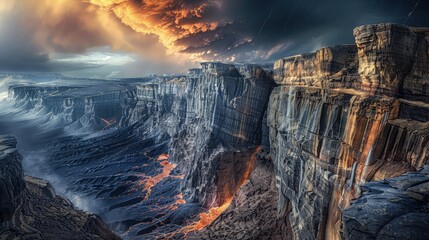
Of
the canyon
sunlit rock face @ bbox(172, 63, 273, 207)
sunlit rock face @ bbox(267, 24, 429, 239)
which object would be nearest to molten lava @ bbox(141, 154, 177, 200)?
the canyon

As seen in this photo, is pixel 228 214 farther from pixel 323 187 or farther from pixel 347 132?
pixel 347 132

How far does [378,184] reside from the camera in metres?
9.47

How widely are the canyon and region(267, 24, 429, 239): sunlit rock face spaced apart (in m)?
0.07

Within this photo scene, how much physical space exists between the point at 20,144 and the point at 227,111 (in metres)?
78.0

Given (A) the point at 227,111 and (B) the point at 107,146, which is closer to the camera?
(A) the point at 227,111

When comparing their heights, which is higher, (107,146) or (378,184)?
(378,184)

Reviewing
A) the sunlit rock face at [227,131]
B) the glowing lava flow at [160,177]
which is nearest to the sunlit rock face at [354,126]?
the sunlit rock face at [227,131]

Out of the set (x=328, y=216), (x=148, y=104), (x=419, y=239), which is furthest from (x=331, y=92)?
(x=148, y=104)

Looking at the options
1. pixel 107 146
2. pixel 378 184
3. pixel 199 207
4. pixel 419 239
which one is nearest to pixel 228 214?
pixel 199 207

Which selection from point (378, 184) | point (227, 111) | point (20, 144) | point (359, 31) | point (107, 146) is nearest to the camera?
point (378, 184)

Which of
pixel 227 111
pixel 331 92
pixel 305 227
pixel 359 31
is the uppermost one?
pixel 359 31

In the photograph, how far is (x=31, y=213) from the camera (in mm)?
23219

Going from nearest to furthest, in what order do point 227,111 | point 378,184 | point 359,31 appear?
point 378,184
point 359,31
point 227,111

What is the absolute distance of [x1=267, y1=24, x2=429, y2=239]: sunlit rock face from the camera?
13453mm
